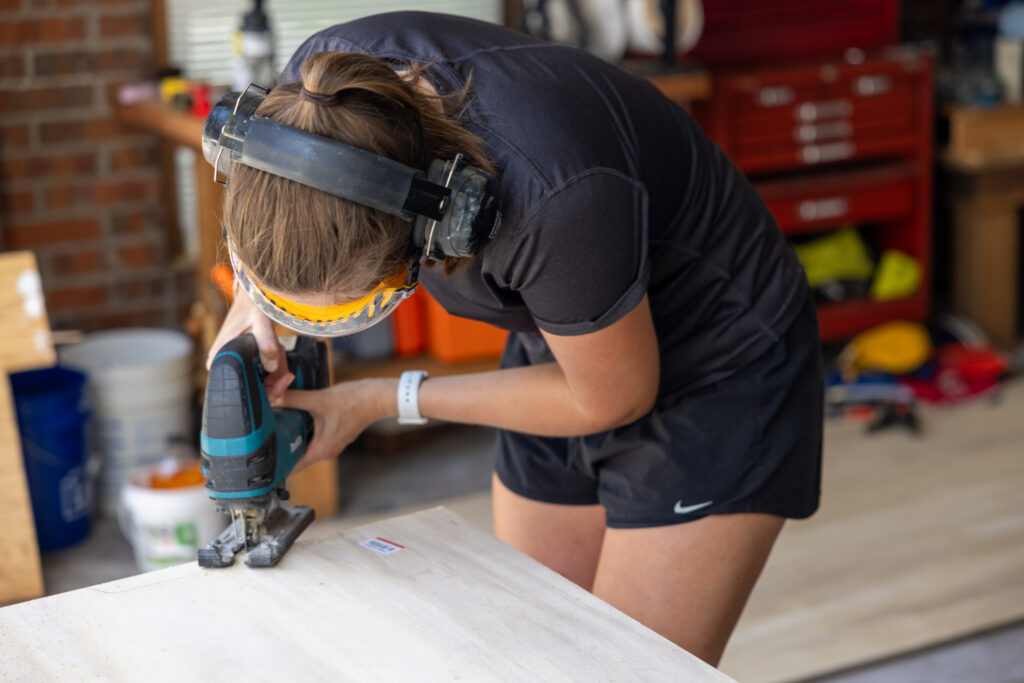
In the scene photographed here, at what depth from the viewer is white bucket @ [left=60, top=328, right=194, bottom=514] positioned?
3037 mm

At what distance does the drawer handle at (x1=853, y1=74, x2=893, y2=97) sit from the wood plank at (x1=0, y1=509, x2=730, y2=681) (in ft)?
9.55

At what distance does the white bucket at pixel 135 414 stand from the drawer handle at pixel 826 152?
2005mm

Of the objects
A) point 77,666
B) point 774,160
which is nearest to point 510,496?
point 77,666

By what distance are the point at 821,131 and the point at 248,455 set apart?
298 cm

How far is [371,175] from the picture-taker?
3.45ft

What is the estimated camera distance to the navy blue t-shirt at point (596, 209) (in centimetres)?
117

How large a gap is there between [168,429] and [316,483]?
1.38ft

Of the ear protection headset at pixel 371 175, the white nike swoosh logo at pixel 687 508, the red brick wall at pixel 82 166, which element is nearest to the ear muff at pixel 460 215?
the ear protection headset at pixel 371 175

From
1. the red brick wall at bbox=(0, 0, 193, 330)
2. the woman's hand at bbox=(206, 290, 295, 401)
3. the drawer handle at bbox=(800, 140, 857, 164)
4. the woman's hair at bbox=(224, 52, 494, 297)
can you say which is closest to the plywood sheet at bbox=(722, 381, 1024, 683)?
the drawer handle at bbox=(800, 140, 857, 164)

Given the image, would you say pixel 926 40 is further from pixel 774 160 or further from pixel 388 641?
pixel 388 641

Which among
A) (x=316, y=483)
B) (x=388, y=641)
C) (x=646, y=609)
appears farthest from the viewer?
(x=316, y=483)

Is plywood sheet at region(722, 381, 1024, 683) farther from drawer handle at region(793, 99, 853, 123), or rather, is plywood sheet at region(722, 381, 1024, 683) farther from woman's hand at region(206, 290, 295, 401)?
woman's hand at region(206, 290, 295, 401)

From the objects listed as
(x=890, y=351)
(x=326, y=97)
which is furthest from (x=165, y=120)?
(x=890, y=351)

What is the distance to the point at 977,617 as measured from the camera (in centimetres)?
262
